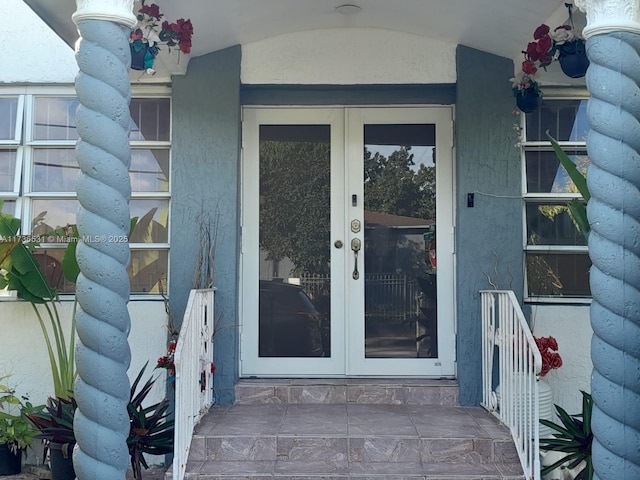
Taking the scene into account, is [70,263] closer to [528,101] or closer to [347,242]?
[347,242]

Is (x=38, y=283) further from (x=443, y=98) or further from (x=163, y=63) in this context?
(x=443, y=98)

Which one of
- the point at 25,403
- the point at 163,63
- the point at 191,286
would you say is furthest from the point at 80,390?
the point at 163,63

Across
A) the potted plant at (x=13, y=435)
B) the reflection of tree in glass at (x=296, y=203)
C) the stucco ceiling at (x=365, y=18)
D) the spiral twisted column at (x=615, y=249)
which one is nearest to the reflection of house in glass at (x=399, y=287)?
the reflection of tree in glass at (x=296, y=203)

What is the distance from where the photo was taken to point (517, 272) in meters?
4.78

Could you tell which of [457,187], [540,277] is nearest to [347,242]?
[457,187]

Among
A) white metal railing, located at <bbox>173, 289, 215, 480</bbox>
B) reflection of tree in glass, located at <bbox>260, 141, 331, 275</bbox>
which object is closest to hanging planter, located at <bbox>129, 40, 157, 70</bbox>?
reflection of tree in glass, located at <bbox>260, 141, 331, 275</bbox>

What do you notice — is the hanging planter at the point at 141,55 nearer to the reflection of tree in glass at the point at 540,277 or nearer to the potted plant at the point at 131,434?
the potted plant at the point at 131,434

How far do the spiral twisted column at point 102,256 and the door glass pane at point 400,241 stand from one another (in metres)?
2.45

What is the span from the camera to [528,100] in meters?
4.54

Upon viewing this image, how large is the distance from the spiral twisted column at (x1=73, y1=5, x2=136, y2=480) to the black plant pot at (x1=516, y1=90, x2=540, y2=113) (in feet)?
9.28

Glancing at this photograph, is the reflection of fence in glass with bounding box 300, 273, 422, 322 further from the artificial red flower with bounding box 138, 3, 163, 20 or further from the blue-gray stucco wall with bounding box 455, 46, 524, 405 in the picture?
the artificial red flower with bounding box 138, 3, 163, 20

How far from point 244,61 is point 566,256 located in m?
2.90

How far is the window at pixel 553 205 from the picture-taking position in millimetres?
4844

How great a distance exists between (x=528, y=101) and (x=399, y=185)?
1157 millimetres
